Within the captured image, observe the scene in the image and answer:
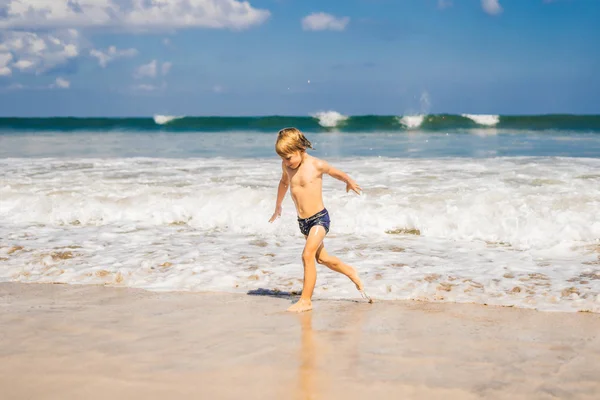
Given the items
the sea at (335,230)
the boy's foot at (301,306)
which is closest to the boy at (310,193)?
the boy's foot at (301,306)

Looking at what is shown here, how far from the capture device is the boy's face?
434cm

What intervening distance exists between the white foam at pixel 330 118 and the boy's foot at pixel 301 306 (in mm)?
33006

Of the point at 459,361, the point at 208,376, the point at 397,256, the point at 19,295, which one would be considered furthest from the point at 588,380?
the point at 19,295

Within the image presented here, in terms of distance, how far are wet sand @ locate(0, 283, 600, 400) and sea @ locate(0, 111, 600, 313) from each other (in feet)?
1.82

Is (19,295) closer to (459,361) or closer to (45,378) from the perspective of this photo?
(45,378)

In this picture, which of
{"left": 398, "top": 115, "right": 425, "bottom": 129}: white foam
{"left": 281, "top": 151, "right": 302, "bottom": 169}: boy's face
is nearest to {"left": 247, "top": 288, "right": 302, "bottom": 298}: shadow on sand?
{"left": 281, "top": 151, "right": 302, "bottom": 169}: boy's face

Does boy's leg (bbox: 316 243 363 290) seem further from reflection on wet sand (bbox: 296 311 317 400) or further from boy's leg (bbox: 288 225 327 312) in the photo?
reflection on wet sand (bbox: 296 311 317 400)

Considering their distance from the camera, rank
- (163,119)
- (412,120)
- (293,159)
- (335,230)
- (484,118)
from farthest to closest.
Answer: (163,119) → (412,120) → (484,118) → (335,230) → (293,159)

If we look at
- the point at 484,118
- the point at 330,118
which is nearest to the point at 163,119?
the point at 330,118

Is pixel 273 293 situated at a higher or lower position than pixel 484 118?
lower

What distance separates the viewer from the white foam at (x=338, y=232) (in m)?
5.06

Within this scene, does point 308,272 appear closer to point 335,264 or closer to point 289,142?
point 335,264

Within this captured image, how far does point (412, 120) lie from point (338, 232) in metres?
29.7

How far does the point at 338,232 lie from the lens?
7.27 m
